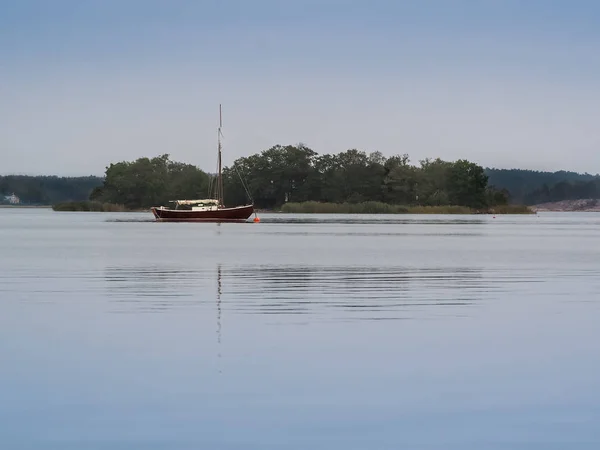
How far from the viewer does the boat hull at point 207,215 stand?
114062 millimetres

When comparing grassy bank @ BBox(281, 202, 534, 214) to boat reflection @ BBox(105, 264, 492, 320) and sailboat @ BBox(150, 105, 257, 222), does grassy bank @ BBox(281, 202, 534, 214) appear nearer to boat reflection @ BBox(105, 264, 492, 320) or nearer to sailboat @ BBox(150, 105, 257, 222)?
sailboat @ BBox(150, 105, 257, 222)

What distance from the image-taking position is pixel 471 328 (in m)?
16.7

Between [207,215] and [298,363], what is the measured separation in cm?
10416

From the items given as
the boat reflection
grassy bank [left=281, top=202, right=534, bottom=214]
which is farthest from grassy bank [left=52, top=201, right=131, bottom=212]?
the boat reflection

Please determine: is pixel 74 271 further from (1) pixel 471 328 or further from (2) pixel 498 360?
(2) pixel 498 360

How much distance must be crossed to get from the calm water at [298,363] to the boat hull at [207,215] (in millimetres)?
86897

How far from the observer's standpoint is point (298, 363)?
42.9 ft

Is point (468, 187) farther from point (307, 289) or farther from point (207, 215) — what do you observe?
point (307, 289)

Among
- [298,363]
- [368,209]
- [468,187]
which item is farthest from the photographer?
[468,187]

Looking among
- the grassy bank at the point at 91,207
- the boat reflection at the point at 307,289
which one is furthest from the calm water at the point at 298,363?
the grassy bank at the point at 91,207

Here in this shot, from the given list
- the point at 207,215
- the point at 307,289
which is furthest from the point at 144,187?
the point at 307,289

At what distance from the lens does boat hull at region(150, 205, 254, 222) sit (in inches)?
4491

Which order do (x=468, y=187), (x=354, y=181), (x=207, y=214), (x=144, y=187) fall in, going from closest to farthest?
1. (x=207, y=214)
2. (x=468, y=187)
3. (x=354, y=181)
4. (x=144, y=187)

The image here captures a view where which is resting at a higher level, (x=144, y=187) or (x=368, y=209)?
(x=144, y=187)
